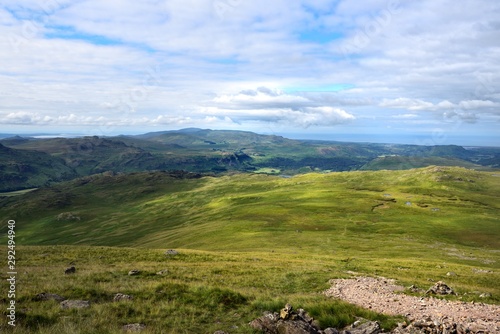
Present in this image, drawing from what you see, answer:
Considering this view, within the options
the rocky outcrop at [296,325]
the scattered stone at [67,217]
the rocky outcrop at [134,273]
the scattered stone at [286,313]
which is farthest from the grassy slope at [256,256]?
the scattered stone at [67,217]

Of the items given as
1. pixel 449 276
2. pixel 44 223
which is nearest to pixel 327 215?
pixel 449 276

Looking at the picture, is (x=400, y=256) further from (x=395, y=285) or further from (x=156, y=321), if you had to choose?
(x=156, y=321)

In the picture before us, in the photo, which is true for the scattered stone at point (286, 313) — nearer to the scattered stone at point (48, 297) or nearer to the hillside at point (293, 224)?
the scattered stone at point (48, 297)

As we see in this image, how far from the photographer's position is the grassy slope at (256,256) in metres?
17.3

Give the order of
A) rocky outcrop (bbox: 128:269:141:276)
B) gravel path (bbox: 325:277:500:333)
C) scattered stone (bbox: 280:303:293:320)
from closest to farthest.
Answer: gravel path (bbox: 325:277:500:333) → scattered stone (bbox: 280:303:293:320) → rocky outcrop (bbox: 128:269:141:276)

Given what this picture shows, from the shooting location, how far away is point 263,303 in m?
18.4

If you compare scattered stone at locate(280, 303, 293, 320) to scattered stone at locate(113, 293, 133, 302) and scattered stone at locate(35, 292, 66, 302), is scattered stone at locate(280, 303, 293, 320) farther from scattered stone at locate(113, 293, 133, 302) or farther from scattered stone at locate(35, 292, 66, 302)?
scattered stone at locate(35, 292, 66, 302)

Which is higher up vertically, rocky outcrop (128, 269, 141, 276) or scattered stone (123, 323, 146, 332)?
scattered stone (123, 323, 146, 332)

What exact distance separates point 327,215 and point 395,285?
98622 mm

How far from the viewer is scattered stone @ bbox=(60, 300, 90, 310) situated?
16697 millimetres

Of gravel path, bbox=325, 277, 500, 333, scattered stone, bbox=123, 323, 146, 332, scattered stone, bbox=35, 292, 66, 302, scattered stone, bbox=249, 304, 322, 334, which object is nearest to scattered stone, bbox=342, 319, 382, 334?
scattered stone, bbox=249, 304, 322, 334

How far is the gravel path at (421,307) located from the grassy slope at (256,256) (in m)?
2.91

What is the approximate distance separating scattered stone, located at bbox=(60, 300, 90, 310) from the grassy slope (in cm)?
66

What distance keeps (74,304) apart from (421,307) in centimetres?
1964
